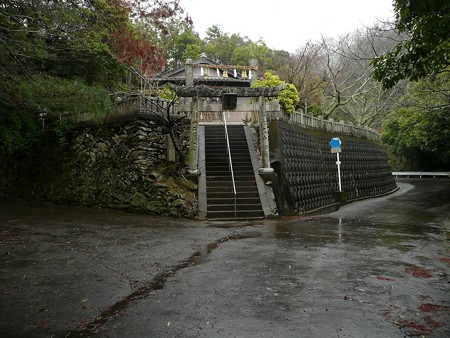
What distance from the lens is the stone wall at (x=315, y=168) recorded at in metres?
13.4

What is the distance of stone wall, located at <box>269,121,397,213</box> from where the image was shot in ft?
43.8

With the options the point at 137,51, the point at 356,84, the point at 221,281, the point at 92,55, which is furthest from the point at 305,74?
the point at 221,281

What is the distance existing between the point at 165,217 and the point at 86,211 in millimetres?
2981

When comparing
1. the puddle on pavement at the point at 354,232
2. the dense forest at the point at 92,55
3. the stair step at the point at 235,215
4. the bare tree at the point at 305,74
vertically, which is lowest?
the puddle on pavement at the point at 354,232

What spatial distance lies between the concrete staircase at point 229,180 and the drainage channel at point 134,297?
3.98 m

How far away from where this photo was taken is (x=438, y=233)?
9164mm

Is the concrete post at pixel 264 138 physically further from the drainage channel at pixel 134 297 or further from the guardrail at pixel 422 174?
the guardrail at pixel 422 174

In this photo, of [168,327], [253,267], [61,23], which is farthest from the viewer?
[61,23]

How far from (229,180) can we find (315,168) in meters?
5.07

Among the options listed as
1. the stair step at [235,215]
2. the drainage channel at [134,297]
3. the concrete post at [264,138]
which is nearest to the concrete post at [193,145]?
the stair step at [235,215]

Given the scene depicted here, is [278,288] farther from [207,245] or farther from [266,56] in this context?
[266,56]

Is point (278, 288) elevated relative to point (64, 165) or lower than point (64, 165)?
lower

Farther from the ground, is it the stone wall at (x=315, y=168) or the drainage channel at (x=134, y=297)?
the stone wall at (x=315, y=168)

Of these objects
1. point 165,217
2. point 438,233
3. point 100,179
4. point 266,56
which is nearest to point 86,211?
point 100,179
